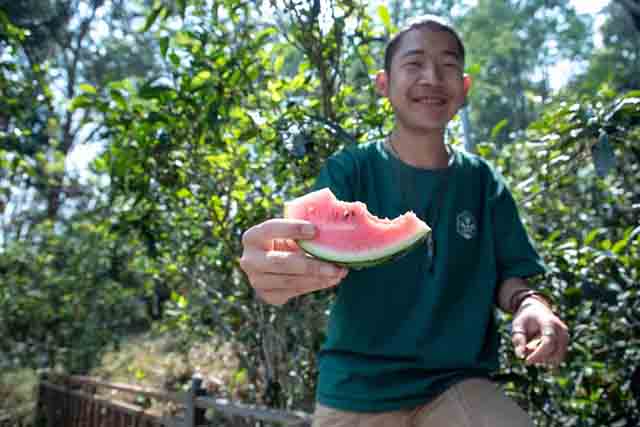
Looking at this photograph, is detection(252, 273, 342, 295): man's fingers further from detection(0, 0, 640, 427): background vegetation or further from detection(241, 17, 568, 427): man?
detection(0, 0, 640, 427): background vegetation

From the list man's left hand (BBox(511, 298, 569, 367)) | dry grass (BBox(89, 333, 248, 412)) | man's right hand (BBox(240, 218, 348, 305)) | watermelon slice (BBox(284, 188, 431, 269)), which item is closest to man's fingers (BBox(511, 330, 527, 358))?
man's left hand (BBox(511, 298, 569, 367))

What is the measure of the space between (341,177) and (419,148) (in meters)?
0.37

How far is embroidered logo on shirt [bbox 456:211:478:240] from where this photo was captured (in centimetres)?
170

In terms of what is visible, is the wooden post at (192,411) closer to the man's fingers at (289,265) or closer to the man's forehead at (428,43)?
the man's fingers at (289,265)

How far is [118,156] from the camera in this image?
2.56m

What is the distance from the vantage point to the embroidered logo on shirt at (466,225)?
170 cm

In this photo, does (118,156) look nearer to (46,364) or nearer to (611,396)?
(611,396)

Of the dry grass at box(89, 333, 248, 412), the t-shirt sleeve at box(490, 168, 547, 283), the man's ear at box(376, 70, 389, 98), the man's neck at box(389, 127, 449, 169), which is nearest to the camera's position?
the t-shirt sleeve at box(490, 168, 547, 283)

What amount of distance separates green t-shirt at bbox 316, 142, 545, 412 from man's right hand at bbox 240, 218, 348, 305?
16.0 inches

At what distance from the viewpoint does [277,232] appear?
1132 mm

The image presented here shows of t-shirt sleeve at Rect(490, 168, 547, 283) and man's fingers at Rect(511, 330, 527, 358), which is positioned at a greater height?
t-shirt sleeve at Rect(490, 168, 547, 283)

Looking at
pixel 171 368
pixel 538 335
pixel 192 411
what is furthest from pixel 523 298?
pixel 171 368

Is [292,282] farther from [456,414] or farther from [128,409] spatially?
[128,409]

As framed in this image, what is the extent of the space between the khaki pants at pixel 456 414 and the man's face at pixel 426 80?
85cm
